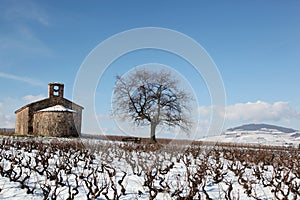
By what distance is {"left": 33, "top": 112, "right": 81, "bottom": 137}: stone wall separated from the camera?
115 feet

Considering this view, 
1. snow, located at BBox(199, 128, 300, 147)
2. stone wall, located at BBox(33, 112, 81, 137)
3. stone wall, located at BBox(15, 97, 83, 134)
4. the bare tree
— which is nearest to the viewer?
the bare tree

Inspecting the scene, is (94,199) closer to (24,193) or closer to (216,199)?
(24,193)

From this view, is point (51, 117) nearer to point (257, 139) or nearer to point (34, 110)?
point (34, 110)

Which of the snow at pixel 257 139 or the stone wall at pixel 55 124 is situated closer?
the stone wall at pixel 55 124

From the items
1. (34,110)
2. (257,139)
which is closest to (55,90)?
(34,110)

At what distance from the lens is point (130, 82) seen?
949 inches

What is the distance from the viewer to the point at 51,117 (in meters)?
35.6

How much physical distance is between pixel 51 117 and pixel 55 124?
3.63ft

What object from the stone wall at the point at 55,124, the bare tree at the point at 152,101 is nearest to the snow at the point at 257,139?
the bare tree at the point at 152,101

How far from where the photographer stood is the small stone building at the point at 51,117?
116 ft

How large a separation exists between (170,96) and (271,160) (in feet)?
43.2

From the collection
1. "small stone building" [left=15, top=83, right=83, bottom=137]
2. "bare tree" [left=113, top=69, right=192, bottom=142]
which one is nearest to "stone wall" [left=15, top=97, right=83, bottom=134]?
"small stone building" [left=15, top=83, right=83, bottom=137]

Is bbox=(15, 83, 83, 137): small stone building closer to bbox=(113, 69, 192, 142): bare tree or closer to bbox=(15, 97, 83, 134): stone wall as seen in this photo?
bbox=(15, 97, 83, 134): stone wall

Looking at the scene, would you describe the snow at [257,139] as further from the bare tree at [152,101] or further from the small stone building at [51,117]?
the small stone building at [51,117]
